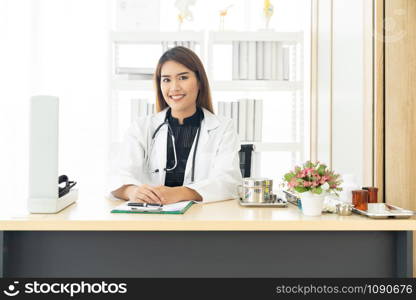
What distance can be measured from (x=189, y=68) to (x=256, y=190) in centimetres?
82

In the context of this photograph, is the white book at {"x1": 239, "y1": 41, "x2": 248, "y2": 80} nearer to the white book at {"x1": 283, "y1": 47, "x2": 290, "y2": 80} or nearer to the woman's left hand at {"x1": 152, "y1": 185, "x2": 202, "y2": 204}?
the white book at {"x1": 283, "y1": 47, "x2": 290, "y2": 80}

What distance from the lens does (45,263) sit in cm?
126

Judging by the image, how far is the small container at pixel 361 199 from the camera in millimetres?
1365

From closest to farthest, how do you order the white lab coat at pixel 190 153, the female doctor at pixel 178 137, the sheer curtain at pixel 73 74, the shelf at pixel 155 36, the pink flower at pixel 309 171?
the pink flower at pixel 309 171
the white lab coat at pixel 190 153
the female doctor at pixel 178 137
the shelf at pixel 155 36
the sheer curtain at pixel 73 74

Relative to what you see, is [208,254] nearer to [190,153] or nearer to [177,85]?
[190,153]

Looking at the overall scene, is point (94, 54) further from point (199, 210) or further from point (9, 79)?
point (199, 210)

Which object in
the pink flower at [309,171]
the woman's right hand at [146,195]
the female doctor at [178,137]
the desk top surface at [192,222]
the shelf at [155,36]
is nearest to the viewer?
the desk top surface at [192,222]

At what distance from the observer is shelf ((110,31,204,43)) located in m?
2.85

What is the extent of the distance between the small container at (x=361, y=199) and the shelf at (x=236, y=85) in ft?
5.37

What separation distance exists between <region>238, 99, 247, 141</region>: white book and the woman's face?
0.94m

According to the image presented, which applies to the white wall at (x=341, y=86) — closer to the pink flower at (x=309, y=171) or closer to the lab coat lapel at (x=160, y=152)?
the pink flower at (x=309, y=171)

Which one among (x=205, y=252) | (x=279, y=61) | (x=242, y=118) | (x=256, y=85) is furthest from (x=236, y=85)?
(x=205, y=252)

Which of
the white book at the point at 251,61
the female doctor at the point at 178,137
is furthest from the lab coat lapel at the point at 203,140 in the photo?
the white book at the point at 251,61

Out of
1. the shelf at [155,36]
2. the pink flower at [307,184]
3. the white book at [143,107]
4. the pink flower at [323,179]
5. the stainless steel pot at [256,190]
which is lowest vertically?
the stainless steel pot at [256,190]
